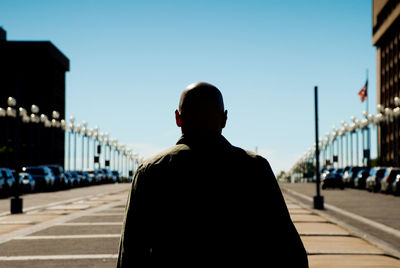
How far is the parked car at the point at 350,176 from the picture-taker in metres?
48.8

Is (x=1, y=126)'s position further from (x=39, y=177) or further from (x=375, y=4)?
(x=375, y=4)

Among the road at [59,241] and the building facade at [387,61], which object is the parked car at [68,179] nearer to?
the road at [59,241]

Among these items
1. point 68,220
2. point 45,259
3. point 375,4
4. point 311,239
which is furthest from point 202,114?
point 375,4

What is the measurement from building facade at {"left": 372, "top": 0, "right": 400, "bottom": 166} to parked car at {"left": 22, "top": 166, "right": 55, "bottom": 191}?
2110 inches

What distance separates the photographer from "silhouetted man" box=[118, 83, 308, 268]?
98.9 inches

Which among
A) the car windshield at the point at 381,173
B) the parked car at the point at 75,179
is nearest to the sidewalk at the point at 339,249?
the car windshield at the point at 381,173

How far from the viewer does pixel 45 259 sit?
9.65 m

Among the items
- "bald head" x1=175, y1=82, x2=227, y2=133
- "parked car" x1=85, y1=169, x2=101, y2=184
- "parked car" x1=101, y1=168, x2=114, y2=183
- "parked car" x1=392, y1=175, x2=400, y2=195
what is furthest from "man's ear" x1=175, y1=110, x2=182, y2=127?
"parked car" x1=101, y1=168, x2=114, y2=183

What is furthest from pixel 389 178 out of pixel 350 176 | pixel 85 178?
pixel 85 178

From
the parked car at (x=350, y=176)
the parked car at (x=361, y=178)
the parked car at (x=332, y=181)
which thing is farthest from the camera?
the parked car at (x=350, y=176)

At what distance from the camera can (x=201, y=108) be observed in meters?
2.71

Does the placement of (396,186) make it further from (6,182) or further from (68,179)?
(68,179)

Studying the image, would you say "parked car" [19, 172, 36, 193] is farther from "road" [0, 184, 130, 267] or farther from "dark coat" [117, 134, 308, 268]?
"dark coat" [117, 134, 308, 268]

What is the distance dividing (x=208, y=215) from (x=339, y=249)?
8319 mm
